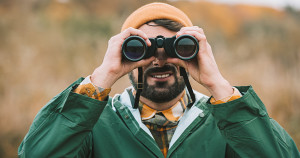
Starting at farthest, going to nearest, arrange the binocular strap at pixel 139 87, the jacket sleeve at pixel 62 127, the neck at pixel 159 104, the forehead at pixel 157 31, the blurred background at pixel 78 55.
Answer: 1. the blurred background at pixel 78 55
2. the forehead at pixel 157 31
3. the neck at pixel 159 104
4. the binocular strap at pixel 139 87
5. the jacket sleeve at pixel 62 127

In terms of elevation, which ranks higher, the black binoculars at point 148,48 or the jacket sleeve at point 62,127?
the black binoculars at point 148,48

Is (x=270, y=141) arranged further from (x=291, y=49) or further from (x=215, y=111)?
(x=291, y=49)

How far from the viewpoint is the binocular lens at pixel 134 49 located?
1.98 m

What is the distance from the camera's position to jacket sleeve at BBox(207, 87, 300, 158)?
164 centimetres

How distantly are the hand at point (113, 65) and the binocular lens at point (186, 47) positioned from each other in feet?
0.72

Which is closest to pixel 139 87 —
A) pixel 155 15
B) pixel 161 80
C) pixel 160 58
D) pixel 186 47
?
pixel 161 80

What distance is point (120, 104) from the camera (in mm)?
2107

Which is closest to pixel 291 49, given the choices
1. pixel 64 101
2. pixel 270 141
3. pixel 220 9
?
→ pixel 220 9

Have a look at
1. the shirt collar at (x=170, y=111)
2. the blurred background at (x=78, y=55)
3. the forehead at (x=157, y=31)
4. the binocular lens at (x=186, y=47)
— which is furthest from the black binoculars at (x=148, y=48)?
the blurred background at (x=78, y=55)

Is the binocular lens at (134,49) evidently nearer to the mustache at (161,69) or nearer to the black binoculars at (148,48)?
the black binoculars at (148,48)

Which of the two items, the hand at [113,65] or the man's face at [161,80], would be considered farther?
the man's face at [161,80]

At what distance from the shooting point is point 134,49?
199 cm

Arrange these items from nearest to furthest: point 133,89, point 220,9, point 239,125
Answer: point 239,125
point 133,89
point 220,9

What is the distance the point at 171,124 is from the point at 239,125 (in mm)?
568
